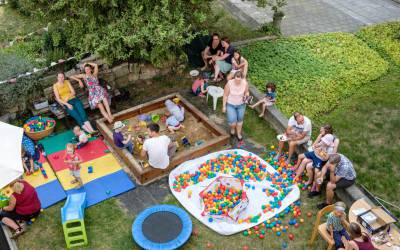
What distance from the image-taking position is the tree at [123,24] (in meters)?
9.02

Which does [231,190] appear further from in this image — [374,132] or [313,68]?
[313,68]

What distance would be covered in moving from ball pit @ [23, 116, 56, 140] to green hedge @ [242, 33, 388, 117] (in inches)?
214

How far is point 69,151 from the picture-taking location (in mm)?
8109

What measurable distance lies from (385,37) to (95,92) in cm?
966

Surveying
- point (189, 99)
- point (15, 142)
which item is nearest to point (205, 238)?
point (15, 142)

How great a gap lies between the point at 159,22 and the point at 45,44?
406 cm

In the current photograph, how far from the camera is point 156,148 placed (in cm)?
809

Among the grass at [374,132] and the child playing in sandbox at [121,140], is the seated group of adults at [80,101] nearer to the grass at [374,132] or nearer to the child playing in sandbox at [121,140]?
the child playing in sandbox at [121,140]

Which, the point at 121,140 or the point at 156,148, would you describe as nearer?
the point at 156,148

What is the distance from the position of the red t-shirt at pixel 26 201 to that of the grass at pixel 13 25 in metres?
8.08

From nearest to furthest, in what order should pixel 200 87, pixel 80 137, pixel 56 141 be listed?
pixel 80 137
pixel 56 141
pixel 200 87

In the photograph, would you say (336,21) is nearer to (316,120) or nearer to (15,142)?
(316,120)

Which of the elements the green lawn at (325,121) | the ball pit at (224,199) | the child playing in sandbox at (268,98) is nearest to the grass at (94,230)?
the green lawn at (325,121)

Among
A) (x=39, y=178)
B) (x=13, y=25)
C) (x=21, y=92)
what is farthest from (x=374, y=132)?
(x=13, y=25)
